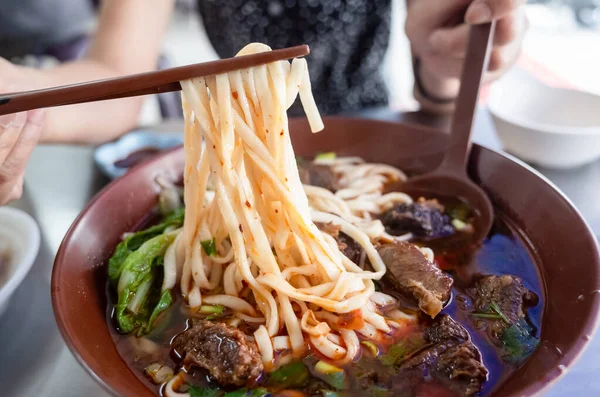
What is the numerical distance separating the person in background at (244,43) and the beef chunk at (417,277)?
0.82 metres

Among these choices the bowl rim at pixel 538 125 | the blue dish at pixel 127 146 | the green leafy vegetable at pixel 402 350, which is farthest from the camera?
the blue dish at pixel 127 146

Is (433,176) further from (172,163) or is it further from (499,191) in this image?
(172,163)

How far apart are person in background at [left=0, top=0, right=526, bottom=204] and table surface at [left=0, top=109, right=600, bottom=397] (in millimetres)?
191

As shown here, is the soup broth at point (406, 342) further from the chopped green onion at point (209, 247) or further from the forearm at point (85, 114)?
the forearm at point (85, 114)

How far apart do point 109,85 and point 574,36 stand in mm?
6690

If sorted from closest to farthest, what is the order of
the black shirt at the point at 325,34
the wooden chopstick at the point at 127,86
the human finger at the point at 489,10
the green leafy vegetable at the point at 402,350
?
the wooden chopstick at the point at 127,86, the green leafy vegetable at the point at 402,350, the human finger at the point at 489,10, the black shirt at the point at 325,34

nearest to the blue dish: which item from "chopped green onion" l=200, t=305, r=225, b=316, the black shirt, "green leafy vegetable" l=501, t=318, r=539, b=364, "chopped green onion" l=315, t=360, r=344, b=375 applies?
the black shirt

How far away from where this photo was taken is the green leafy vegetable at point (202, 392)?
1.22 meters

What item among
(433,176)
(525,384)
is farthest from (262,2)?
(525,384)

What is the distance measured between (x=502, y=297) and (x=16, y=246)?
1564 mm

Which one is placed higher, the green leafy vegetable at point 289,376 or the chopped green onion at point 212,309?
the green leafy vegetable at point 289,376

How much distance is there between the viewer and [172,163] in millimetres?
1927

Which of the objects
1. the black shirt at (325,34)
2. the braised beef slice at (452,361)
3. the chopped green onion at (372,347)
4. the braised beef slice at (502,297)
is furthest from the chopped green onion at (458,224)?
the black shirt at (325,34)

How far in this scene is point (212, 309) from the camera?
147 cm
